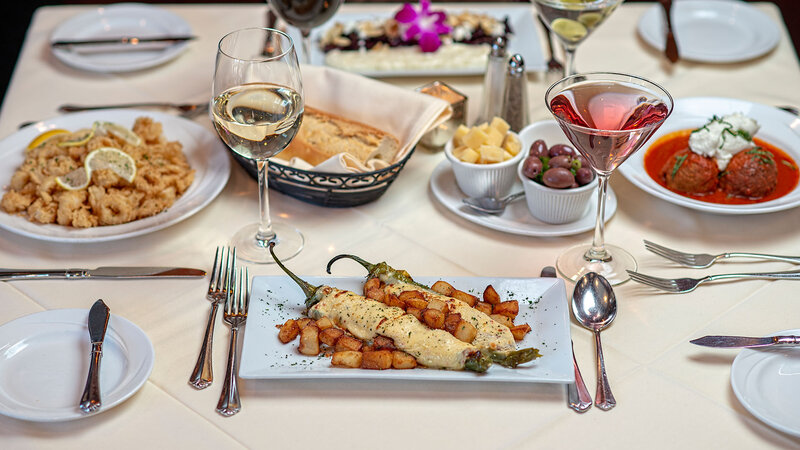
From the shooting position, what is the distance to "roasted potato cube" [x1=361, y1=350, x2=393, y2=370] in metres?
1.25

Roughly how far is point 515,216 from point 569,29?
583 mm

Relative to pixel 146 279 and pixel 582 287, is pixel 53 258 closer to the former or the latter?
pixel 146 279

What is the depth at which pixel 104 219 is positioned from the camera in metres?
1.66

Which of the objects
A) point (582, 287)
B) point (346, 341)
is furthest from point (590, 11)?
point (346, 341)

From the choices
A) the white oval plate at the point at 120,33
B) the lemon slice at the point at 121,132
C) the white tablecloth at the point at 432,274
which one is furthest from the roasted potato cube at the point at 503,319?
the white oval plate at the point at 120,33

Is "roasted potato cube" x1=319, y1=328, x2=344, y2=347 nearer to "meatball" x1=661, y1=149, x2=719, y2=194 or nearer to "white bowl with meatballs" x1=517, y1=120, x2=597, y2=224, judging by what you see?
"white bowl with meatballs" x1=517, y1=120, x2=597, y2=224

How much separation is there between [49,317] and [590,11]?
4.69 ft

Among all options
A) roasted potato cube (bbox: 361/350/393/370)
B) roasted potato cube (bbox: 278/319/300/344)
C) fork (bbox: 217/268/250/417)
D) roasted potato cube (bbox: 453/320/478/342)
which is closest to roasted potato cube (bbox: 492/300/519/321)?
roasted potato cube (bbox: 453/320/478/342)

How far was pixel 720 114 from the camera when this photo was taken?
2.04 m

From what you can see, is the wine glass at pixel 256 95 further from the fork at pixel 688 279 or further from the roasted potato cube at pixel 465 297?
the fork at pixel 688 279

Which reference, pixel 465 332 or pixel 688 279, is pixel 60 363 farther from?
pixel 688 279

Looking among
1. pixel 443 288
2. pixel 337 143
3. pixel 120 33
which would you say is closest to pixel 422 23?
pixel 337 143

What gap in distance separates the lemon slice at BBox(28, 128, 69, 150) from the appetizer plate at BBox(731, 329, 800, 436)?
63.1 inches

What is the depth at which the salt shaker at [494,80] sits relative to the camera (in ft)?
6.50
